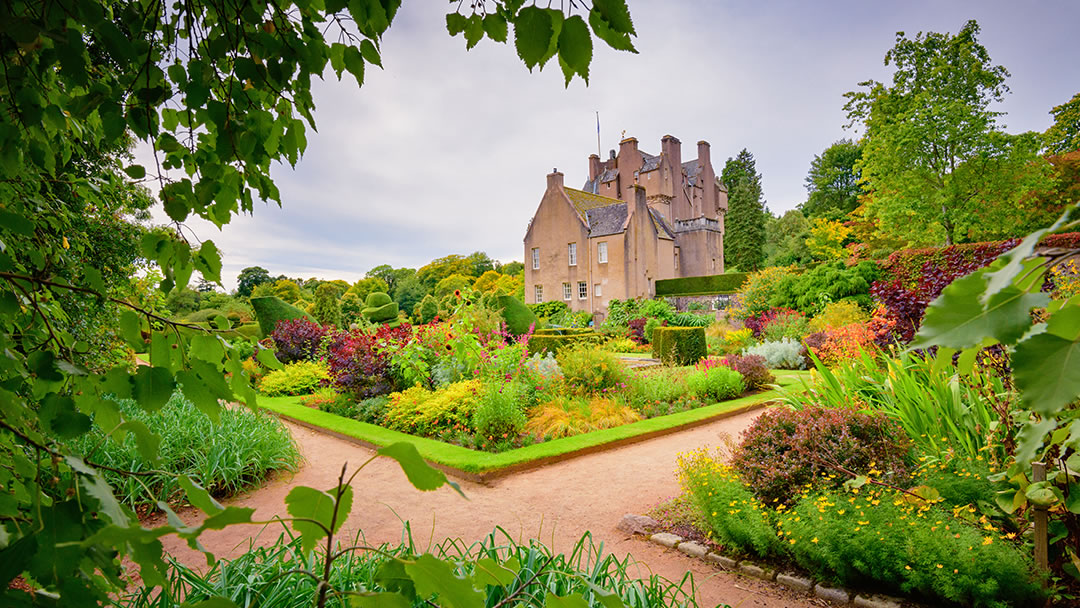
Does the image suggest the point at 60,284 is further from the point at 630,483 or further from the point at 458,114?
the point at 630,483

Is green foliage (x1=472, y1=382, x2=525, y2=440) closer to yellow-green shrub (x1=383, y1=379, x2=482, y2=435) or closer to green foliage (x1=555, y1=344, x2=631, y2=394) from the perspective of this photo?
yellow-green shrub (x1=383, y1=379, x2=482, y2=435)

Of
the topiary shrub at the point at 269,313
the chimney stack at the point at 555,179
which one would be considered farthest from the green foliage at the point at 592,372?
the chimney stack at the point at 555,179

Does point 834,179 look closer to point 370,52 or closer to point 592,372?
point 592,372

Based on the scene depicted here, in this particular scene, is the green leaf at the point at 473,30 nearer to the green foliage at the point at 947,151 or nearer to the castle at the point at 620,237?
the green foliage at the point at 947,151

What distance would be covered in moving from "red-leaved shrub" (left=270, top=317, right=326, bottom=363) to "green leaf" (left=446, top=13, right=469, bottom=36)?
44.8ft

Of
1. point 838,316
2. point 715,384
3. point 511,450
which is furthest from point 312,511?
point 838,316

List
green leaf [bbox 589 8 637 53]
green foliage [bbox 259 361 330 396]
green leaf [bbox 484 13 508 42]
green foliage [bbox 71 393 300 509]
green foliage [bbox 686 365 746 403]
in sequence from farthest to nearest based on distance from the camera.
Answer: green foliage [bbox 259 361 330 396]
green foliage [bbox 686 365 746 403]
green foliage [bbox 71 393 300 509]
green leaf [bbox 484 13 508 42]
green leaf [bbox 589 8 637 53]

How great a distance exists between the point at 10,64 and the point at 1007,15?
11.5 meters

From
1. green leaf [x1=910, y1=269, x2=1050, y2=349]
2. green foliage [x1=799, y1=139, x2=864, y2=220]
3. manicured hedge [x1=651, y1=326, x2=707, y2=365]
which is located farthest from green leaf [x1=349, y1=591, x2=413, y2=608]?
green foliage [x1=799, y1=139, x2=864, y2=220]

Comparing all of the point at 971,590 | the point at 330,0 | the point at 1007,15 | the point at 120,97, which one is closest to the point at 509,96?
the point at 330,0

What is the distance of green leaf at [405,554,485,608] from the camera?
76 centimetres

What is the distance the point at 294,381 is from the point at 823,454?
11.1m

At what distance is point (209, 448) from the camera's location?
538 centimetres

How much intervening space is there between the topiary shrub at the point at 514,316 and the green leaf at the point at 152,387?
16.5 metres
